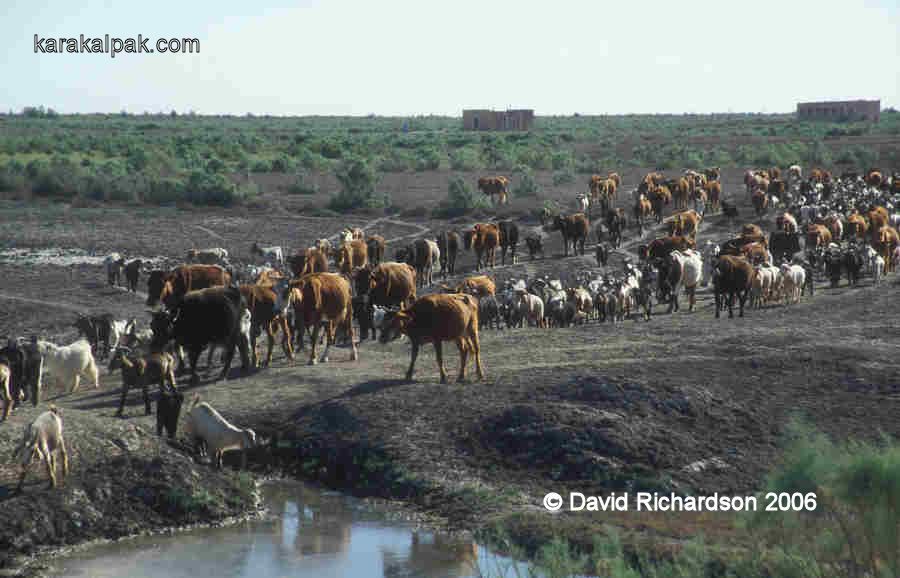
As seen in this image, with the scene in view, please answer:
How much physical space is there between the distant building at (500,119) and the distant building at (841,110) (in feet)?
104

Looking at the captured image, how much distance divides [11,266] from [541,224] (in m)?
17.6

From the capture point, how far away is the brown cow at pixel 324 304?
62.1 feet

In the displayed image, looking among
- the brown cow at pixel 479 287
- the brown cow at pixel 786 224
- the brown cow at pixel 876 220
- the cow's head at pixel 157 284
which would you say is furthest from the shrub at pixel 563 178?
the cow's head at pixel 157 284

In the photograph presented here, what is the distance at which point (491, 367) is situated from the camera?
59.4ft

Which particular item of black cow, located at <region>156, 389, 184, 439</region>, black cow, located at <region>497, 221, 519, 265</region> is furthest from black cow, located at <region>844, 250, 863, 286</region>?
black cow, located at <region>156, 389, 184, 439</region>

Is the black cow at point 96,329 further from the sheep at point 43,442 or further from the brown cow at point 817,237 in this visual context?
the brown cow at point 817,237

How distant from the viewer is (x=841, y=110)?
430 feet

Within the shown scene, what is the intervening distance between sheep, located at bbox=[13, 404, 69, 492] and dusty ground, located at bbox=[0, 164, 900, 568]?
0.85 feet

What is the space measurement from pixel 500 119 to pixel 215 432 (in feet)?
371

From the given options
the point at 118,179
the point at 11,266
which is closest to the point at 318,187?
the point at 118,179

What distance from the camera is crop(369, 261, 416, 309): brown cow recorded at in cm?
2205

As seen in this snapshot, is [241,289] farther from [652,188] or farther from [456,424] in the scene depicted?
[652,188]

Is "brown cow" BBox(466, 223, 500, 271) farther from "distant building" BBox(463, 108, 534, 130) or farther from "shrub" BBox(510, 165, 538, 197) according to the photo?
"distant building" BBox(463, 108, 534, 130)

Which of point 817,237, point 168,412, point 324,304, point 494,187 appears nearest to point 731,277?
point 324,304
